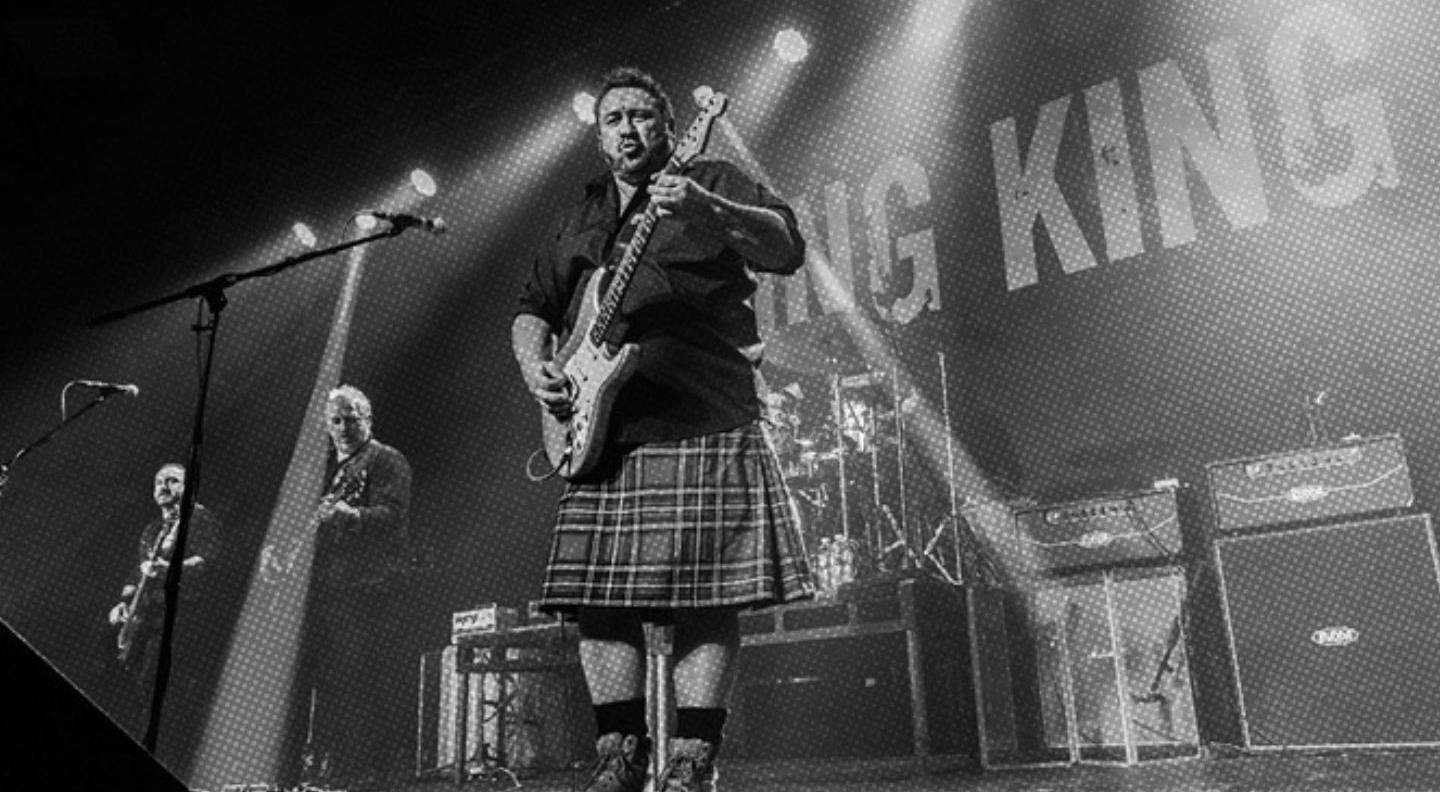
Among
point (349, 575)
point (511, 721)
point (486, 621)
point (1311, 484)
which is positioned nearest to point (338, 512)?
point (349, 575)

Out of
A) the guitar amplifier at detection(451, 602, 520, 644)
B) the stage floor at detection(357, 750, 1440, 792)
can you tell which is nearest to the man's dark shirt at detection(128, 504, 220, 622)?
the guitar amplifier at detection(451, 602, 520, 644)

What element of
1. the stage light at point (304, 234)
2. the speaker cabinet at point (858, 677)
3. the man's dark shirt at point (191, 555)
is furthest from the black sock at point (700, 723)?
the stage light at point (304, 234)

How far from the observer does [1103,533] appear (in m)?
4.59

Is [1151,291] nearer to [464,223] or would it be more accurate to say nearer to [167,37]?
[464,223]

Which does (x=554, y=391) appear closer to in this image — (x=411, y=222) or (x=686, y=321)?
(x=686, y=321)

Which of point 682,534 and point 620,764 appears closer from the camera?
point 620,764

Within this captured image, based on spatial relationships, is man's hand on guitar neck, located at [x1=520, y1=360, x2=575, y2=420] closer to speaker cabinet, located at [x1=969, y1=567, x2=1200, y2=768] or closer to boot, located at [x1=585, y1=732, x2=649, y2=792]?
boot, located at [x1=585, y1=732, x2=649, y2=792]

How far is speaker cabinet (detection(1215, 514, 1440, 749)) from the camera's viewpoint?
12.6 ft

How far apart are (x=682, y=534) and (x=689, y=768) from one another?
0.42m

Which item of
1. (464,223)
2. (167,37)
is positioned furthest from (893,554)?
(167,37)

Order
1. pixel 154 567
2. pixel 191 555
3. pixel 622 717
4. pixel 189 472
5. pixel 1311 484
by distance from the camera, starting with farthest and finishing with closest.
Answer: pixel 191 555 → pixel 154 567 → pixel 1311 484 → pixel 189 472 → pixel 622 717

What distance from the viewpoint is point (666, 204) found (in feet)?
6.44

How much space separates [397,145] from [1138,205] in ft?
16.1

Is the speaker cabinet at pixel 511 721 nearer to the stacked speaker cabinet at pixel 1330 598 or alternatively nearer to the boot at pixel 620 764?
the stacked speaker cabinet at pixel 1330 598
